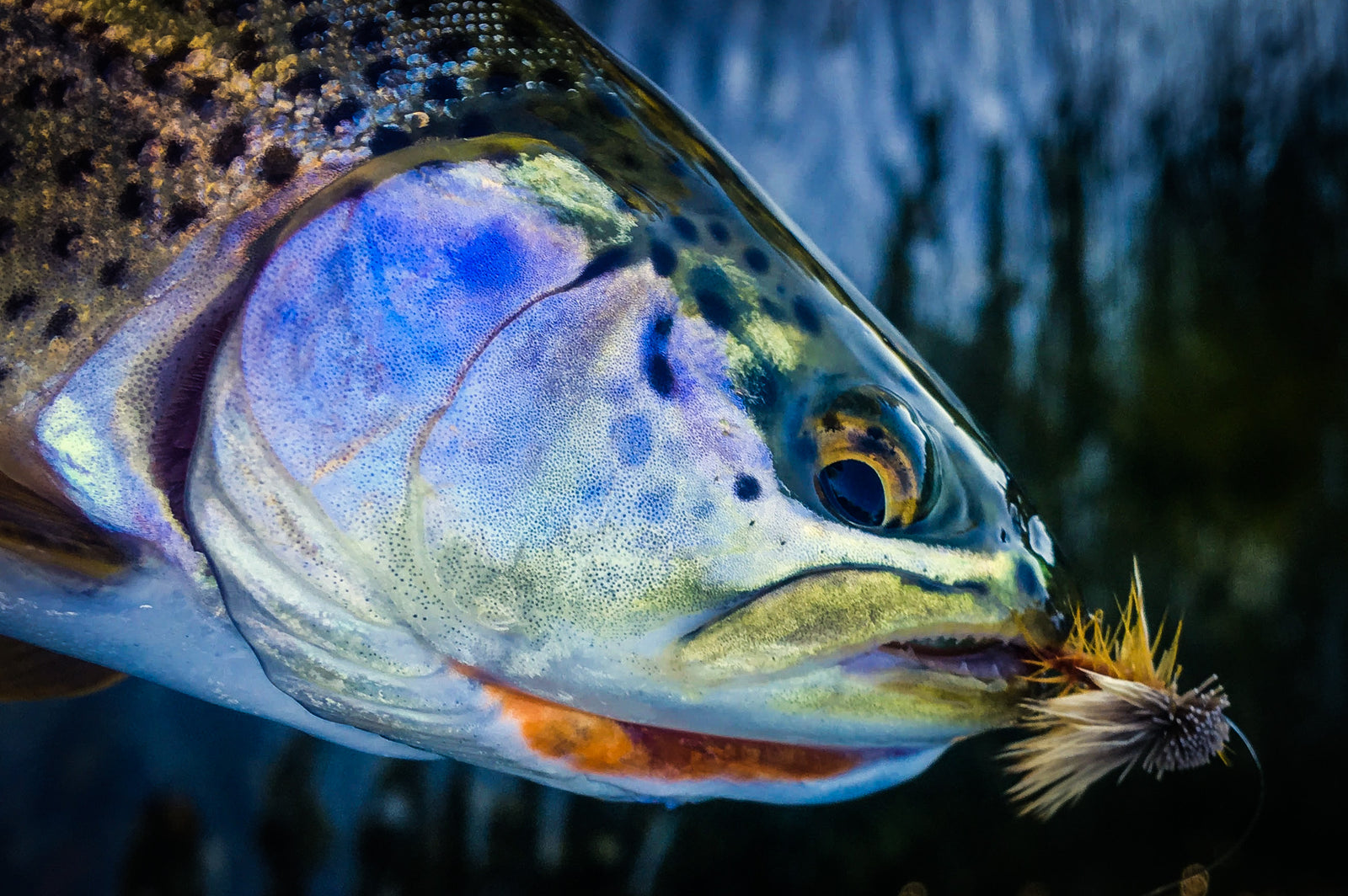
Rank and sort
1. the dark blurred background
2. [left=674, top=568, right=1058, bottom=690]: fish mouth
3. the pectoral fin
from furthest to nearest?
the dark blurred background → the pectoral fin → [left=674, top=568, right=1058, bottom=690]: fish mouth

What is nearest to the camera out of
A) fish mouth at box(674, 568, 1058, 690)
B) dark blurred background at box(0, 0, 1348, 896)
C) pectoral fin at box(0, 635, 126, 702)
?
fish mouth at box(674, 568, 1058, 690)

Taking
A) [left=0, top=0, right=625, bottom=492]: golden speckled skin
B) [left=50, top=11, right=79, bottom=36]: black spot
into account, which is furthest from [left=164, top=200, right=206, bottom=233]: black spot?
[left=50, top=11, right=79, bottom=36]: black spot

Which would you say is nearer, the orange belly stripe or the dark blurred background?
the orange belly stripe

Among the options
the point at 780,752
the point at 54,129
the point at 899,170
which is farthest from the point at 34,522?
the point at 899,170

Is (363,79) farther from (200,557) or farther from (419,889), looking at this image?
(419,889)

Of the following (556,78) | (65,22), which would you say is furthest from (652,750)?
(65,22)

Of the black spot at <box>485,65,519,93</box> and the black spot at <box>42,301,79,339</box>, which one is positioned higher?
the black spot at <box>485,65,519,93</box>

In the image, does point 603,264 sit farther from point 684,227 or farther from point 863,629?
point 863,629

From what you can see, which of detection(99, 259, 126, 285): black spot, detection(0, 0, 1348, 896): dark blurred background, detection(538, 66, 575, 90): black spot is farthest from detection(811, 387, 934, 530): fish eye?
detection(0, 0, 1348, 896): dark blurred background

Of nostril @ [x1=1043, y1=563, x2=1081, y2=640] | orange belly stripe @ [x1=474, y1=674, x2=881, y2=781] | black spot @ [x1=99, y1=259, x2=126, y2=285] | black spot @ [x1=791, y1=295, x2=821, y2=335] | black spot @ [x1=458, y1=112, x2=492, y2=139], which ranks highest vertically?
black spot @ [x1=458, y1=112, x2=492, y2=139]

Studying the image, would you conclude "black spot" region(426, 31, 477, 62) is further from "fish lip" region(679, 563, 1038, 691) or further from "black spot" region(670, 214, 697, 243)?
"fish lip" region(679, 563, 1038, 691)
